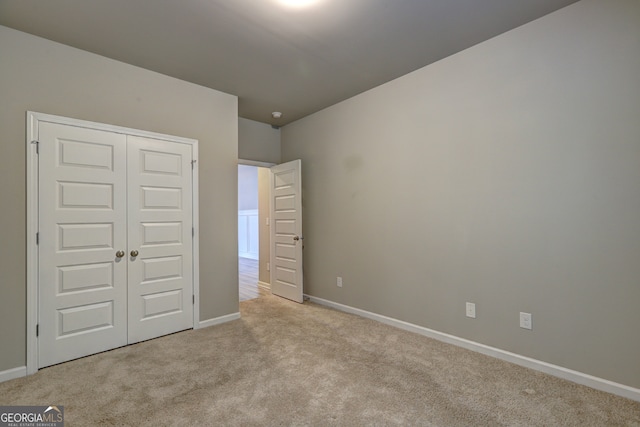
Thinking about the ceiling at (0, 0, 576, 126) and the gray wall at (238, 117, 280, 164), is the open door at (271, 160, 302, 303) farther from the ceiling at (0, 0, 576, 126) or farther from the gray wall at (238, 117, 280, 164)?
the ceiling at (0, 0, 576, 126)

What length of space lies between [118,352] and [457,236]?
3.37m

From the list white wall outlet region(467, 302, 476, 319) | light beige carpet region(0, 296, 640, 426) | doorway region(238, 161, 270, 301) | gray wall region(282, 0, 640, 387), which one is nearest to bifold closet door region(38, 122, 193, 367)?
light beige carpet region(0, 296, 640, 426)

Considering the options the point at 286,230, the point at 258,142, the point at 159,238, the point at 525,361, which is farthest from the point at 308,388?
the point at 258,142

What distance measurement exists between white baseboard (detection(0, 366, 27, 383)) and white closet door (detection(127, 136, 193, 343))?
0.77 m

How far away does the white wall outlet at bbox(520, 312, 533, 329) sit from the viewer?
2.51 metres

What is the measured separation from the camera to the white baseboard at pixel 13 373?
7.79 feet

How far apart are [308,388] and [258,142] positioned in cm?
366

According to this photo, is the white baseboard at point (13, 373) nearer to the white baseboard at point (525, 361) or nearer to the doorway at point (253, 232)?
the doorway at point (253, 232)

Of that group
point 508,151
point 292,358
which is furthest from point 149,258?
point 508,151

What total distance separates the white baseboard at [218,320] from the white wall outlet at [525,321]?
2988 millimetres

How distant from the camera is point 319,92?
12.4 ft

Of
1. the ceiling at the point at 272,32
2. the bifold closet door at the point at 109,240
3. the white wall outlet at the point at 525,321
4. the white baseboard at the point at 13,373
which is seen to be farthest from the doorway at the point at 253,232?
the white wall outlet at the point at 525,321

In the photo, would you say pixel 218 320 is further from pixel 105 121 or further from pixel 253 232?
pixel 253 232

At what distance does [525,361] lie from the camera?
98.9 inches
